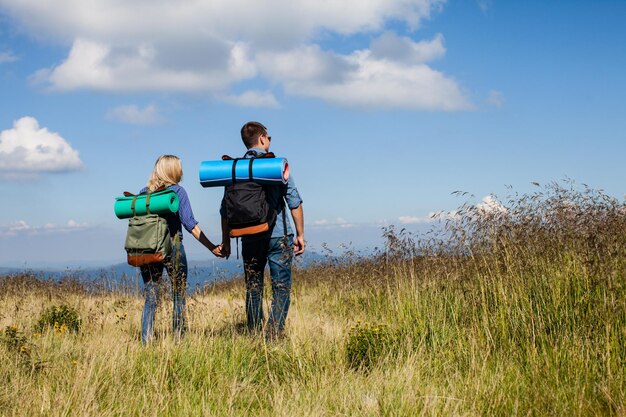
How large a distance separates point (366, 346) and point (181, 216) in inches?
91.5

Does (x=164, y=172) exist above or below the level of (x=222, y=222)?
above

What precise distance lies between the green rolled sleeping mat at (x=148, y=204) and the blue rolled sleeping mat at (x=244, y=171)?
1.51 feet

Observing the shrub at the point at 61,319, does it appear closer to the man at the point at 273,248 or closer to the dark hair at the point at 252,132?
the man at the point at 273,248

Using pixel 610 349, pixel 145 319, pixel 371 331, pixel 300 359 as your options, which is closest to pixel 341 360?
pixel 300 359

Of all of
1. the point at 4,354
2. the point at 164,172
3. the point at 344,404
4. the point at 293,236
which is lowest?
the point at 344,404

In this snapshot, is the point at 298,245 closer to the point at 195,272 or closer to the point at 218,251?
the point at 218,251

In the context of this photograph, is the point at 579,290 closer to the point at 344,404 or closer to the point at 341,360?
the point at 341,360

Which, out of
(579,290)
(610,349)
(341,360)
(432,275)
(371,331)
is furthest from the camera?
(432,275)

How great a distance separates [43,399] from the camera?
326cm

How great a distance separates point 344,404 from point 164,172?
10.7 ft

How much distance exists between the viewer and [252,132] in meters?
5.41

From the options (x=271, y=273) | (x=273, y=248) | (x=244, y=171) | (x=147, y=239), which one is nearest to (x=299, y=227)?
(x=273, y=248)

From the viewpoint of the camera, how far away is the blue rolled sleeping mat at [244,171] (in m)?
4.96

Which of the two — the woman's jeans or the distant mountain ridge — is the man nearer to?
the distant mountain ridge
